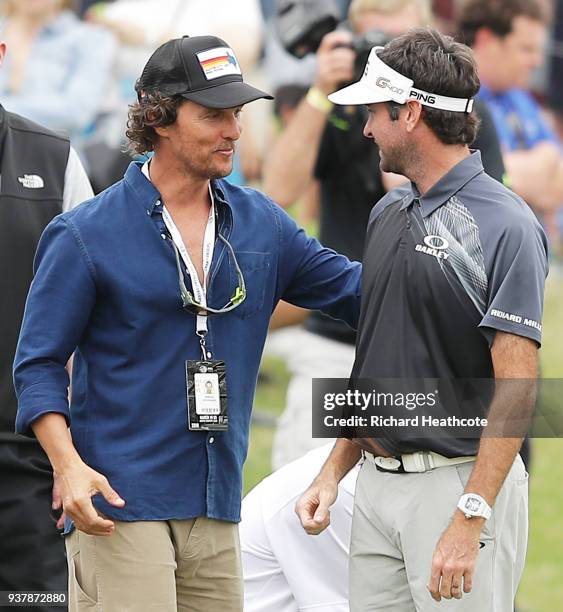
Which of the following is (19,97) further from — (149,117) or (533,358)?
(533,358)

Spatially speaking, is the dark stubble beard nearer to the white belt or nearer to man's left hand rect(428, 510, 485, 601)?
the white belt

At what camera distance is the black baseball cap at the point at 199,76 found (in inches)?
166

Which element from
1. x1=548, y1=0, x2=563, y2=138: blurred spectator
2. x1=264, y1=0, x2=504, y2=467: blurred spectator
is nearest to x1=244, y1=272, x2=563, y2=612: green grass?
x1=264, y1=0, x2=504, y2=467: blurred spectator

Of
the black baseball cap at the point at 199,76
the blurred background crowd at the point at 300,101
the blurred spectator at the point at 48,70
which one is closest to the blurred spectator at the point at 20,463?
the blurred background crowd at the point at 300,101

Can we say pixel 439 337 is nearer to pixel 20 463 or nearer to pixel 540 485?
pixel 20 463

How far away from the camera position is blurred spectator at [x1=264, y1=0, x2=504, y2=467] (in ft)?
21.2

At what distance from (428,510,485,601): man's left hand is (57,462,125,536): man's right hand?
2.71 feet

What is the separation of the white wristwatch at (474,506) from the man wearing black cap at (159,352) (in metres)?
0.67

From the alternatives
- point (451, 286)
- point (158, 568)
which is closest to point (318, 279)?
point (451, 286)

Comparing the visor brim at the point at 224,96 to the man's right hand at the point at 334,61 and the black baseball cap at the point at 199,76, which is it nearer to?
the black baseball cap at the point at 199,76

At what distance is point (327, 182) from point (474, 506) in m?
2.92

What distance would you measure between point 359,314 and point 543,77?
887 cm

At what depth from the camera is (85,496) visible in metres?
3.93

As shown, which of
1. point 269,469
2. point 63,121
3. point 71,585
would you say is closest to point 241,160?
point 63,121
